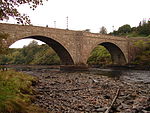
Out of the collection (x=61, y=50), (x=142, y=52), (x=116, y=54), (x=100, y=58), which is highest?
(x=61, y=50)

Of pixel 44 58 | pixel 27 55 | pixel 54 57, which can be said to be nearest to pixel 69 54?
pixel 54 57

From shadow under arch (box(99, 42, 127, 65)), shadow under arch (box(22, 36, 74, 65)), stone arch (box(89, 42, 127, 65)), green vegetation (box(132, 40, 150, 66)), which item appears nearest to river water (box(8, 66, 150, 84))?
shadow under arch (box(22, 36, 74, 65))

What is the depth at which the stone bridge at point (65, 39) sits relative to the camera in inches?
1109

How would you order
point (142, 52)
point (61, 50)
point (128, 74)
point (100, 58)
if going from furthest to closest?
point (100, 58)
point (142, 52)
point (61, 50)
point (128, 74)

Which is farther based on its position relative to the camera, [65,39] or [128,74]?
[65,39]

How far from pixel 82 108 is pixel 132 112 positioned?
2.22 m

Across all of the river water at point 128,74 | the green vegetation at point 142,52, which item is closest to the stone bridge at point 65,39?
the river water at point 128,74

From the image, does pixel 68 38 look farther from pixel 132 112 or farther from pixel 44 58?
pixel 44 58

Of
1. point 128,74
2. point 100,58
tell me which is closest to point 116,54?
point 100,58

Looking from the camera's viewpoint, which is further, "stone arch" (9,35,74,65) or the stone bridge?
"stone arch" (9,35,74,65)

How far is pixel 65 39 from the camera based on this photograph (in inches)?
1426

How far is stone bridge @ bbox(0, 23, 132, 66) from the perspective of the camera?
28.2 m

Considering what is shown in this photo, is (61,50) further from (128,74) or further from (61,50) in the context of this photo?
(128,74)

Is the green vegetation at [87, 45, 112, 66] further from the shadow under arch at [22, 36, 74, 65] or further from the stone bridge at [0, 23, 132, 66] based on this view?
the shadow under arch at [22, 36, 74, 65]
